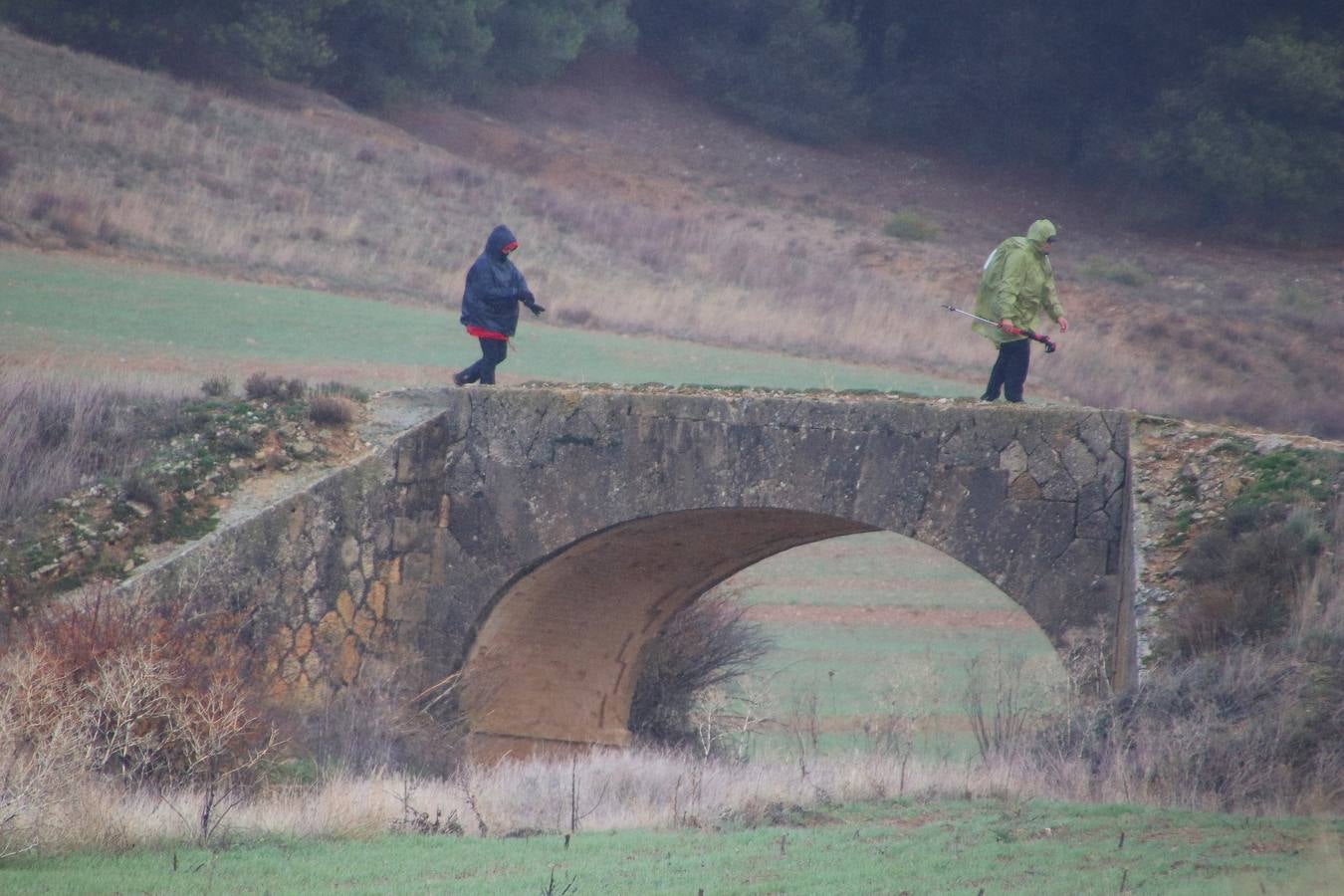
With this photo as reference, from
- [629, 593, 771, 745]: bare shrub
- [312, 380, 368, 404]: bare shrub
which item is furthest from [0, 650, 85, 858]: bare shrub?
[629, 593, 771, 745]: bare shrub

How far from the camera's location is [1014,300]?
10727 mm

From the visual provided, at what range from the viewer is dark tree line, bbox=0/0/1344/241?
110 feet

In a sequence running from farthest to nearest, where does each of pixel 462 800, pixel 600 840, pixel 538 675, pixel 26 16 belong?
pixel 26 16, pixel 538 675, pixel 462 800, pixel 600 840

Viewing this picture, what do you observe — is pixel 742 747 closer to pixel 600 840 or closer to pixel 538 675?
pixel 538 675

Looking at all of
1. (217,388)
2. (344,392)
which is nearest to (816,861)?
(344,392)

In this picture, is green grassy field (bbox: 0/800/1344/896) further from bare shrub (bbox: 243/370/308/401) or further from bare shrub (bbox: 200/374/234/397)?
bare shrub (bbox: 200/374/234/397)

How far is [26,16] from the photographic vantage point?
34.9 m

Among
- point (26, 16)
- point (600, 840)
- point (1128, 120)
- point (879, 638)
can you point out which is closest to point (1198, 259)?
point (1128, 120)

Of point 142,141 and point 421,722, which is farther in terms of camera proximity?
point 142,141

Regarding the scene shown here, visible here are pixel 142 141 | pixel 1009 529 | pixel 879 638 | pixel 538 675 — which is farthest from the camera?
pixel 142 141

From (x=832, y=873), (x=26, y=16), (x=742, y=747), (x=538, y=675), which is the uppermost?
(x=26, y=16)

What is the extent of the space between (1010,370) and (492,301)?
154 inches

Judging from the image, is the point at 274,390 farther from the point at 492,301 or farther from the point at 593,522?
the point at 593,522

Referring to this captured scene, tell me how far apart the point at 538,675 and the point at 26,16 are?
91.3 ft
